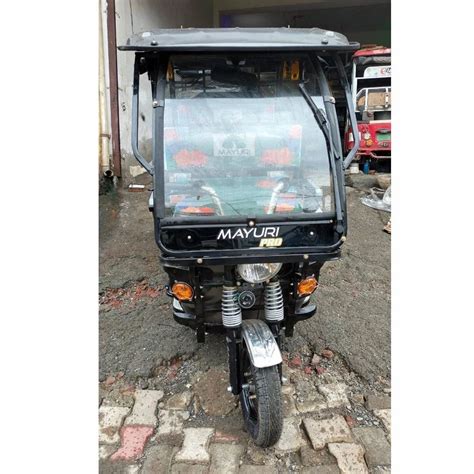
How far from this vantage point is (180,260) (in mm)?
2072

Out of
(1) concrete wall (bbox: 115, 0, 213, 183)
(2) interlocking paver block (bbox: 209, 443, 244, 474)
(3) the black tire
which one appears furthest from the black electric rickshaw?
(1) concrete wall (bbox: 115, 0, 213, 183)

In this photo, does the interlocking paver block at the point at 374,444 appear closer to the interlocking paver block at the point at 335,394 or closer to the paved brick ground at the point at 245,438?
the paved brick ground at the point at 245,438

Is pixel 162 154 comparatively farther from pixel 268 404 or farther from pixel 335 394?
pixel 335 394

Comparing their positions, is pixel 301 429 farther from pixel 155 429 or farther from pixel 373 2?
pixel 373 2

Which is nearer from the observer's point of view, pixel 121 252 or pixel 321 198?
pixel 321 198

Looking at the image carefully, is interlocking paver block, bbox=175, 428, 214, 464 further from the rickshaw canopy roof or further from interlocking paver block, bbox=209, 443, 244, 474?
the rickshaw canopy roof

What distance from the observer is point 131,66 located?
21.9 feet

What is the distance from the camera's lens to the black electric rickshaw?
81.7 inches

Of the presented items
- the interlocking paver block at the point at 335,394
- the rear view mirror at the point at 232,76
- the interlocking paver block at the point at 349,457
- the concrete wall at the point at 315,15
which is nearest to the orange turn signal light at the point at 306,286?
the interlocking paver block at the point at 335,394

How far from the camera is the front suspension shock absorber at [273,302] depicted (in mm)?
2350

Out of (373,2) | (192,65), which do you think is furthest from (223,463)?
(373,2)

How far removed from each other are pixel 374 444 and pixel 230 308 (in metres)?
1.19

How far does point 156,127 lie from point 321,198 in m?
1.00

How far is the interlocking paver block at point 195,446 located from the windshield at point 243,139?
1389mm
